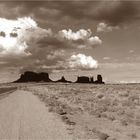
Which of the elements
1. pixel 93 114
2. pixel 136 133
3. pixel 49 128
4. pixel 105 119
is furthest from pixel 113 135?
pixel 93 114

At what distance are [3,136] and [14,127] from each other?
2.17 m

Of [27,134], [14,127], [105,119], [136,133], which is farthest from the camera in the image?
[105,119]

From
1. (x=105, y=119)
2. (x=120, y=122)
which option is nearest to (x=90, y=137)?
(x=120, y=122)

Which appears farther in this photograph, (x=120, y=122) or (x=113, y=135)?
(x=120, y=122)

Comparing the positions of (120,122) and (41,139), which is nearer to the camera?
(41,139)

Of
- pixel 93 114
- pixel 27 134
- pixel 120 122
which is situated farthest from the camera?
pixel 93 114

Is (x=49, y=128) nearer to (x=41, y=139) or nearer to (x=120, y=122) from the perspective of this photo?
(x=41, y=139)

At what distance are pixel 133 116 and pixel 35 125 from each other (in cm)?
584

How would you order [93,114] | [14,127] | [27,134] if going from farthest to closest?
[93,114]
[14,127]
[27,134]

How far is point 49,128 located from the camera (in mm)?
13727

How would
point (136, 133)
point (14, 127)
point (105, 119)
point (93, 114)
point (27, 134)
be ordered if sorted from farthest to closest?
point (93, 114)
point (105, 119)
point (14, 127)
point (136, 133)
point (27, 134)

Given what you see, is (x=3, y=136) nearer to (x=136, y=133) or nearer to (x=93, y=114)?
(x=136, y=133)

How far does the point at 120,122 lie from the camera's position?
52.4 ft

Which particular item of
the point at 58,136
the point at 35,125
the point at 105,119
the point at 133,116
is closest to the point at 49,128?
the point at 35,125
